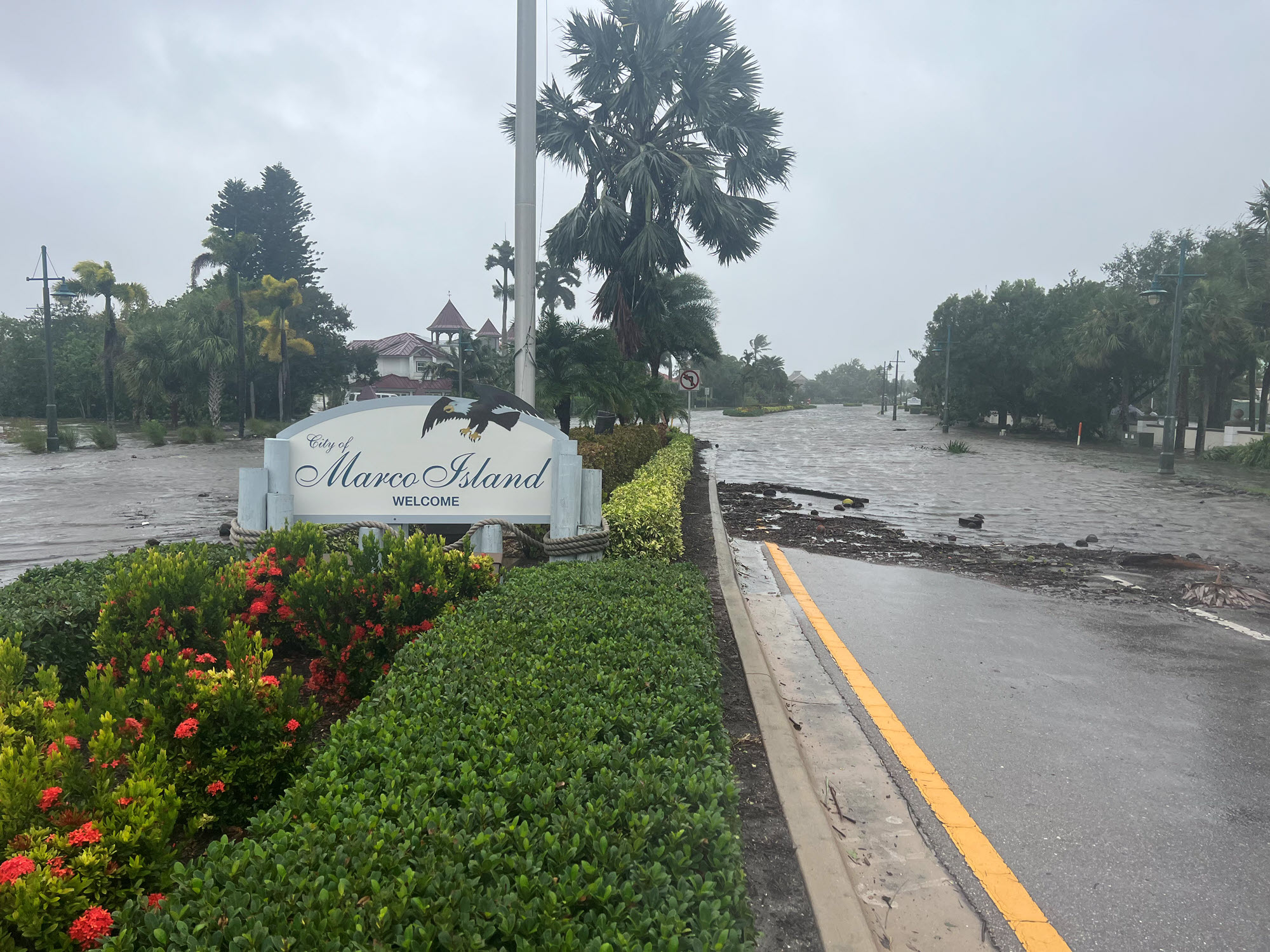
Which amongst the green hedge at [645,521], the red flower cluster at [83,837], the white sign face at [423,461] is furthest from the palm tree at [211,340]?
the red flower cluster at [83,837]

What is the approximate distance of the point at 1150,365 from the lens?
149 feet

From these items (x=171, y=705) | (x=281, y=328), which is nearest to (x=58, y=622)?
(x=171, y=705)

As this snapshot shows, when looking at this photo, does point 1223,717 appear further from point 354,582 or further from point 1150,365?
point 1150,365

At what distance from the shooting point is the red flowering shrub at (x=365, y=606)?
3818mm

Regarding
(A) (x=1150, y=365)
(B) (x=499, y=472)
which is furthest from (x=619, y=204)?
(A) (x=1150, y=365)

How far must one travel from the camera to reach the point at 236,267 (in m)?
46.8

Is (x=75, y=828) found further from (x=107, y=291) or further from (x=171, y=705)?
(x=107, y=291)

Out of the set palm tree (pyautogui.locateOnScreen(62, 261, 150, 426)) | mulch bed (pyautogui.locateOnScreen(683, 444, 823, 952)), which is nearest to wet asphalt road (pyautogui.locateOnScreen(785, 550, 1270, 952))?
mulch bed (pyautogui.locateOnScreen(683, 444, 823, 952))

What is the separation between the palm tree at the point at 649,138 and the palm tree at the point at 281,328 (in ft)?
124

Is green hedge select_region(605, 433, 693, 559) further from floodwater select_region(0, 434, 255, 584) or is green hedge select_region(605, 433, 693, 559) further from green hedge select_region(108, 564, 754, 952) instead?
floodwater select_region(0, 434, 255, 584)

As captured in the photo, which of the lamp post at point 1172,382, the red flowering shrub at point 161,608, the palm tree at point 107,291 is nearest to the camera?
the red flowering shrub at point 161,608

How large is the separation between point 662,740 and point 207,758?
1.40m

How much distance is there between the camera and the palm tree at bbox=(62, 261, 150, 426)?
4038 cm

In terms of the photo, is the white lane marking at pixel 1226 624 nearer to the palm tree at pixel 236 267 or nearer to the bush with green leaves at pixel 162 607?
the bush with green leaves at pixel 162 607
